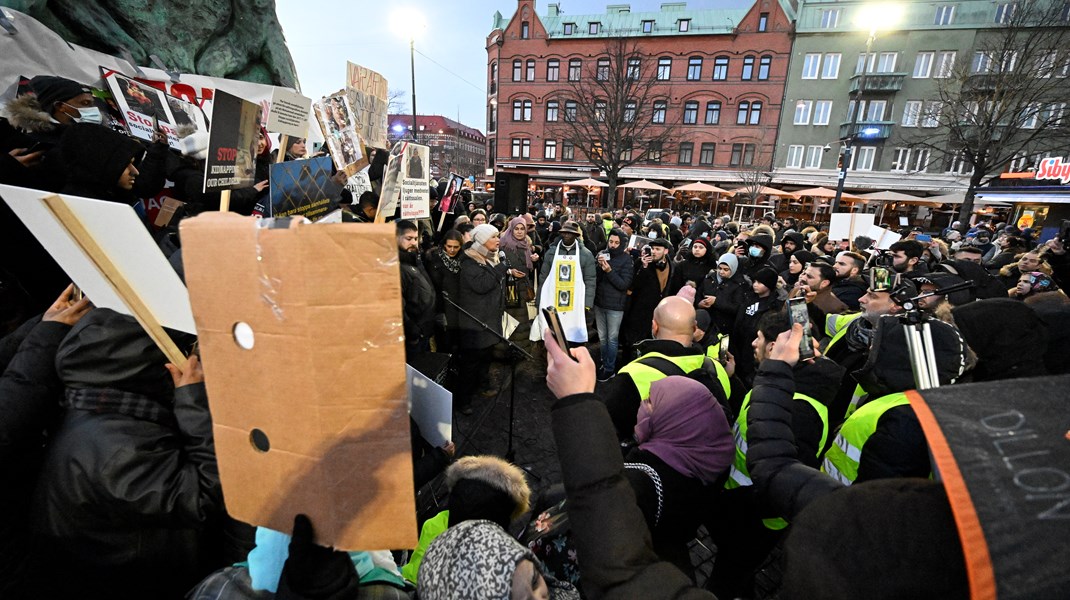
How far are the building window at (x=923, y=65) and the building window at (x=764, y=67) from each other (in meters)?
9.13

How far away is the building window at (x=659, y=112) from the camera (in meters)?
34.1

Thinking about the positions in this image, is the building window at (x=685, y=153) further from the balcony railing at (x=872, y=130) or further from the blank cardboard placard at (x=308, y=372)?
the blank cardboard placard at (x=308, y=372)

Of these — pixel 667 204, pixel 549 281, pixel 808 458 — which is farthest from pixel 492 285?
pixel 667 204

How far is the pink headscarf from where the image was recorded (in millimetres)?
1830

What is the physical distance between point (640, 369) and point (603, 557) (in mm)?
1507

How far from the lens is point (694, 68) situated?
3353cm

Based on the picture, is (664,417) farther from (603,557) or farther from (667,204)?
(667,204)

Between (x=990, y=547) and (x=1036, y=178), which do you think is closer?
(x=990, y=547)

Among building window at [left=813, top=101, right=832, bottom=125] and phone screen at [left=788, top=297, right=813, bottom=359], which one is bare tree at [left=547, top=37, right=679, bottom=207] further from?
phone screen at [left=788, top=297, right=813, bottom=359]

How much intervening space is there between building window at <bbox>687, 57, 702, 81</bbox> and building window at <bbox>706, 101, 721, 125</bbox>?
7.99 feet

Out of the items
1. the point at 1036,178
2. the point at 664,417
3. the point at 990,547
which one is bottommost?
the point at 664,417

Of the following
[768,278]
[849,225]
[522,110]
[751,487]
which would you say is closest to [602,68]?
[522,110]

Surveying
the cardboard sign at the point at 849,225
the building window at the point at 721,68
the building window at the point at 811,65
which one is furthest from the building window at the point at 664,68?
the cardboard sign at the point at 849,225

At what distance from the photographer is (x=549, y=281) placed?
5426mm
